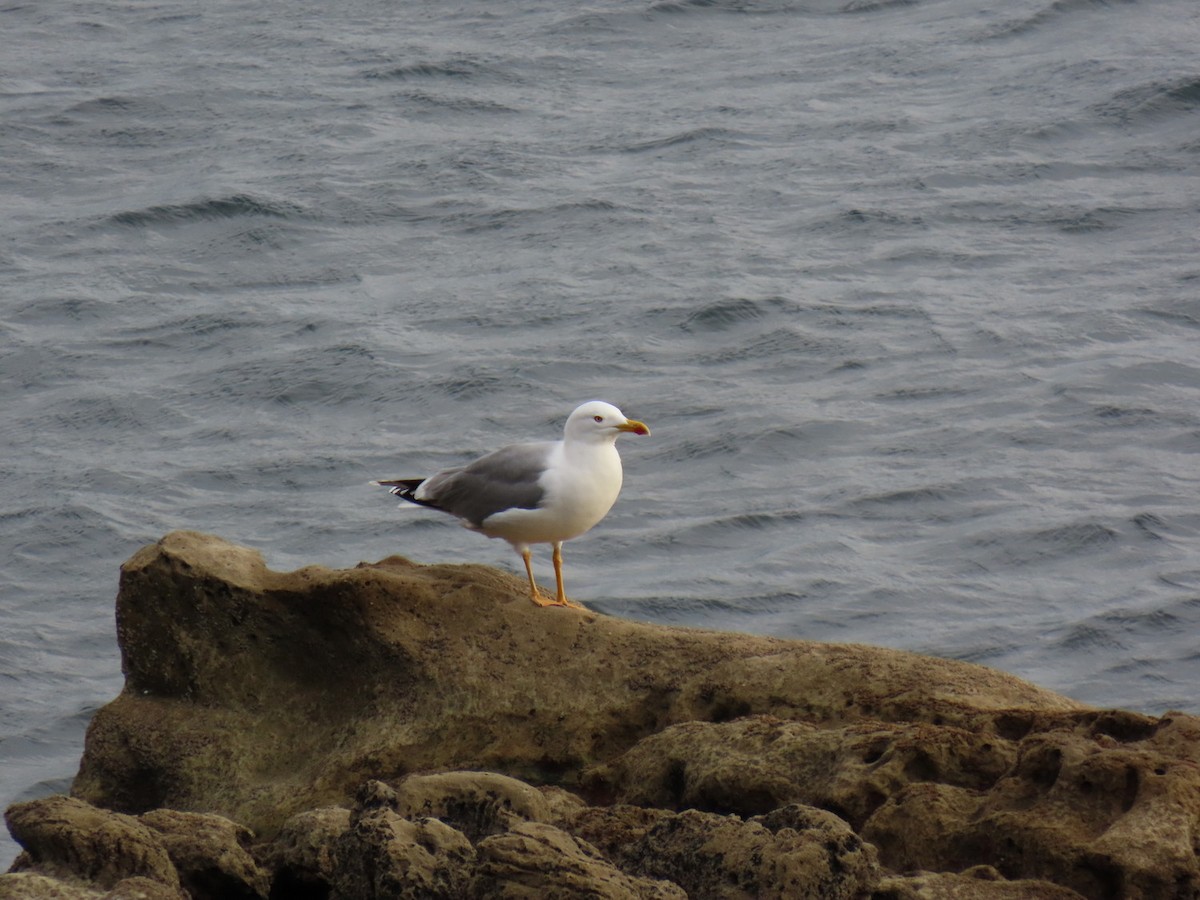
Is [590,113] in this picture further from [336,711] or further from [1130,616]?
[336,711]

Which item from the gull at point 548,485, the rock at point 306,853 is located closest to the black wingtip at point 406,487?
the gull at point 548,485

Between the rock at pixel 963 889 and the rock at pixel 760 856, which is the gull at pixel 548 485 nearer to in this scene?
the rock at pixel 760 856

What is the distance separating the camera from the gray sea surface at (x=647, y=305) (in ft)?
41.6

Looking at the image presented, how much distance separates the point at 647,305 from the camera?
16.7 m

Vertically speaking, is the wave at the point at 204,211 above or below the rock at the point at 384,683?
below

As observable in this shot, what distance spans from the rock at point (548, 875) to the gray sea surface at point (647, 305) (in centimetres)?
643

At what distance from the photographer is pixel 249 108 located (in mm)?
21141

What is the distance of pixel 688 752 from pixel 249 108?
55.4 feet

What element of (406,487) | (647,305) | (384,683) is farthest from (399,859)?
(647,305)

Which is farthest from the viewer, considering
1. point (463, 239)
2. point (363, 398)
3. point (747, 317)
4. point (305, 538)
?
point (463, 239)

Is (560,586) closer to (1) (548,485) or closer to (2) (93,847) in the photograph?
(1) (548,485)

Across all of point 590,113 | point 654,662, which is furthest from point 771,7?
point 654,662

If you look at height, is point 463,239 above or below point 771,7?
below

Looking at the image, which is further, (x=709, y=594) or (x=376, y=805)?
(x=709, y=594)
